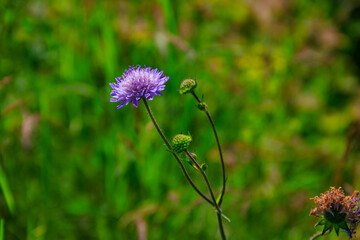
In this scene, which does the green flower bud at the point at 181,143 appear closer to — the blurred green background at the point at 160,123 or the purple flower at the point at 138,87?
the purple flower at the point at 138,87

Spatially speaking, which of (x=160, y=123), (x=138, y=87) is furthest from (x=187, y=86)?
(x=160, y=123)

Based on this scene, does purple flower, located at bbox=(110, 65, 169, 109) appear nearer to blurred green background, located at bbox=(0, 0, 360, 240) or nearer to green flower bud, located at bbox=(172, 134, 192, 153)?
green flower bud, located at bbox=(172, 134, 192, 153)

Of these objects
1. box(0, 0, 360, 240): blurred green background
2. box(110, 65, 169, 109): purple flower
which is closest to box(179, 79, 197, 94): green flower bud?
box(110, 65, 169, 109): purple flower

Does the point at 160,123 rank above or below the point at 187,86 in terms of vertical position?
above

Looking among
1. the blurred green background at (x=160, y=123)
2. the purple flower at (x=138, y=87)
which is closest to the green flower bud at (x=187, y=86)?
the purple flower at (x=138, y=87)

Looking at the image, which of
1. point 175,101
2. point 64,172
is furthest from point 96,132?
point 175,101

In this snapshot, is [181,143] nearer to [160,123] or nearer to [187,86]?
[187,86]

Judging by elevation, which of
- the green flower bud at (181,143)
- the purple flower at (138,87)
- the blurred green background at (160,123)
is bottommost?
the green flower bud at (181,143)

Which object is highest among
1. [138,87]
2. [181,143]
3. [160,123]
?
[160,123]

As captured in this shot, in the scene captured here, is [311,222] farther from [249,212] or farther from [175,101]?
[175,101]
